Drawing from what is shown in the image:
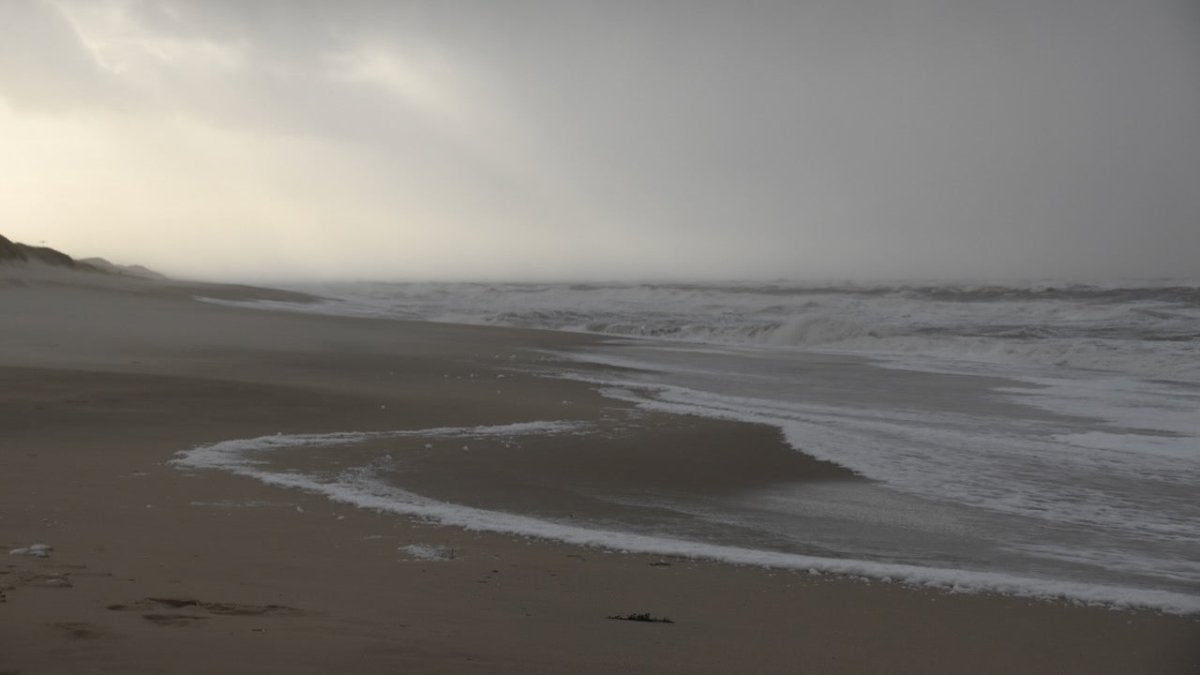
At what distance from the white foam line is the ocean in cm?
2

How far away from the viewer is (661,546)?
538cm

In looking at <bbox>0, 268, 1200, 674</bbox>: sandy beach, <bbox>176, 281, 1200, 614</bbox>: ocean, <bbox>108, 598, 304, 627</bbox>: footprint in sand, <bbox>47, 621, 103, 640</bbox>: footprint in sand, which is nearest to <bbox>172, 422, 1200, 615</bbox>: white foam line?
<bbox>176, 281, 1200, 614</bbox>: ocean

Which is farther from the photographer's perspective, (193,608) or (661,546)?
(661,546)

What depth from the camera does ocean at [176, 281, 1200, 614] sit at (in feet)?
18.1

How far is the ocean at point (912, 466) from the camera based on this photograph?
5.53 m

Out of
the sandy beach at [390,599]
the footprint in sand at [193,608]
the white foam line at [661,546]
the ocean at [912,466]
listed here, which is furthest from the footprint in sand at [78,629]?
the ocean at [912,466]

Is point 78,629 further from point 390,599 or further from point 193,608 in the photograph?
point 390,599

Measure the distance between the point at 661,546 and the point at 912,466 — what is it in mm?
3735

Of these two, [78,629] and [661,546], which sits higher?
[78,629]

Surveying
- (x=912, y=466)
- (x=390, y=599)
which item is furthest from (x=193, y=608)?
(x=912, y=466)

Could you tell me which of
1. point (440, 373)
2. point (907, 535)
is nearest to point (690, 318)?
point (440, 373)

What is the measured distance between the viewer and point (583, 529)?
5.75 m

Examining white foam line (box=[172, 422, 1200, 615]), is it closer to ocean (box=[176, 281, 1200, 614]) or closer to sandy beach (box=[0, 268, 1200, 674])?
ocean (box=[176, 281, 1200, 614])

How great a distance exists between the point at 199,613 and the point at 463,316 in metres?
30.0
